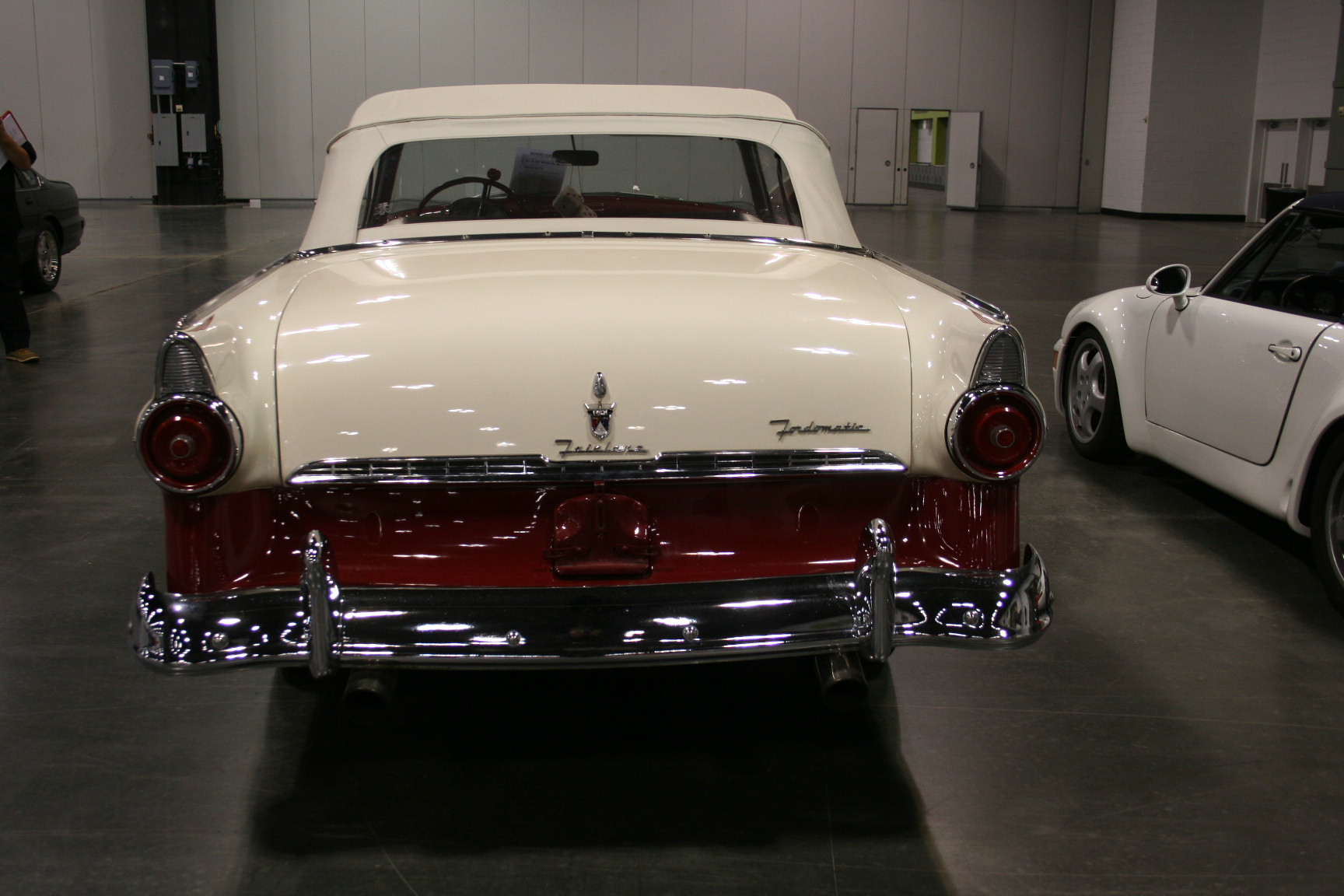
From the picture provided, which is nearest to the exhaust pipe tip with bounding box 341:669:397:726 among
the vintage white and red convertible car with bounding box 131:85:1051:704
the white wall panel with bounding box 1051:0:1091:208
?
the vintage white and red convertible car with bounding box 131:85:1051:704

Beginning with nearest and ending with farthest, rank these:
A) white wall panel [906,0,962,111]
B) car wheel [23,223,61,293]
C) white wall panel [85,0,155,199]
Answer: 1. car wheel [23,223,61,293]
2. white wall panel [85,0,155,199]
3. white wall panel [906,0,962,111]

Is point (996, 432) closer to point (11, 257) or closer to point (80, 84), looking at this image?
point (11, 257)

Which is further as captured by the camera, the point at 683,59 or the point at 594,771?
the point at 683,59

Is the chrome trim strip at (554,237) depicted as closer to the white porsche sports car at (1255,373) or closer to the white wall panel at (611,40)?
the white porsche sports car at (1255,373)

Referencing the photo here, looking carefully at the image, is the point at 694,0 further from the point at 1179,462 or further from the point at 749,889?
the point at 749,889

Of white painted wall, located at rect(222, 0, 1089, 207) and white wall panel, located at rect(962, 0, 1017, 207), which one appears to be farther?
white wall panel, located at rect(962, 0, 1017, 207)

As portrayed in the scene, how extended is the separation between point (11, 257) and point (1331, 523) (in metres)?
7.63

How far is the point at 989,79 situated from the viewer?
89.0ft

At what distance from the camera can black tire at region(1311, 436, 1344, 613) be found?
3.63 meters

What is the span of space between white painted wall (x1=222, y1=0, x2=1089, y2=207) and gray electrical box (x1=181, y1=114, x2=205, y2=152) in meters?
1.18

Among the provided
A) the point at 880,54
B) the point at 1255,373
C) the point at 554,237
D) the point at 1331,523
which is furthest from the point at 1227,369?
the point at 880,54

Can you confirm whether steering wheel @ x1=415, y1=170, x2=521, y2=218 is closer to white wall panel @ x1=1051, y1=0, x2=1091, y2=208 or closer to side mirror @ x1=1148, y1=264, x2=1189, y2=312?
side mirror @ x1=1148, y1=264, x2=1189, y2=312

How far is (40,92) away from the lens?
24.9m

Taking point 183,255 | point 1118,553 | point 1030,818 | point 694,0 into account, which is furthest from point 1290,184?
point 1030,818
